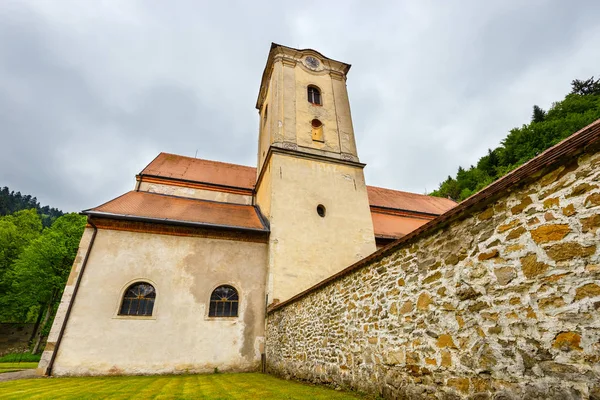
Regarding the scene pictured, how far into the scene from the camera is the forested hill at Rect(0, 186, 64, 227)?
81.5 meters

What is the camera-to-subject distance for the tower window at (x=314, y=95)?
1623 centimetres

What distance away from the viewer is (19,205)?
94875mm

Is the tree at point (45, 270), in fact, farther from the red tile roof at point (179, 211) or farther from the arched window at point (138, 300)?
the arched window at point (138, 300)

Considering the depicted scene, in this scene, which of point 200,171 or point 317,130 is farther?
point 200,171

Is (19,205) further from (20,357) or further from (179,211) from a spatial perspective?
(179,211)

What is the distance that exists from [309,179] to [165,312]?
24.9 ft

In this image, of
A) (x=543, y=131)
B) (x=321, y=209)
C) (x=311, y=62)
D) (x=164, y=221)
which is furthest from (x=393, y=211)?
(x=543, y=131)

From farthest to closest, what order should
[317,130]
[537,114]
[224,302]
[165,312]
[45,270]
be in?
[537,114] < [45,270] < [317,130] < [224,302] < [165,312]

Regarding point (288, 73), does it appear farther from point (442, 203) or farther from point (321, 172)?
point (442, 203)

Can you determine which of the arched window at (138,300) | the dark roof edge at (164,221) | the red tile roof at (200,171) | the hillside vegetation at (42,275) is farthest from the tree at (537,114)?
the hillside vegetation at (42,275)

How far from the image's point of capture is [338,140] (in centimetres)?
1512

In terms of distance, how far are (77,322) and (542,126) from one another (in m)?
38.4

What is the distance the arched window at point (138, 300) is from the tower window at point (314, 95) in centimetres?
1174

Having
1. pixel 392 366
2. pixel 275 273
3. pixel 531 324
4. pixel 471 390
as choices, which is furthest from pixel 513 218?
pixel 275 273
